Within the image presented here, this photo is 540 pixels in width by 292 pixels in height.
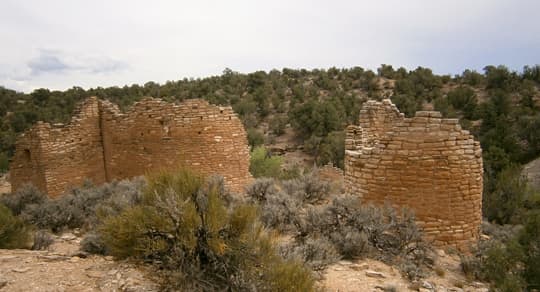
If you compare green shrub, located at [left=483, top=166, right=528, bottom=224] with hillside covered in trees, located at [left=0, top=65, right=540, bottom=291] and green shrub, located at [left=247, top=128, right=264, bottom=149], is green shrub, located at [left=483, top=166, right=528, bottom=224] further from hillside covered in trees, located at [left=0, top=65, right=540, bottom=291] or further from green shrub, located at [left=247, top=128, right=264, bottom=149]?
green shrub, located at [left=247, top=128, right=264, bottom=149]

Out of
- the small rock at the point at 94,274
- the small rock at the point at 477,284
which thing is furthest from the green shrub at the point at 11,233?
the small rock at the point at 477,284

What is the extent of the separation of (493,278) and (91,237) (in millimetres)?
5211

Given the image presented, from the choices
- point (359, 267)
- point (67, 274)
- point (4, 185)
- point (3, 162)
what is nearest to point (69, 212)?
point (67, 274)

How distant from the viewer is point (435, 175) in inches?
243

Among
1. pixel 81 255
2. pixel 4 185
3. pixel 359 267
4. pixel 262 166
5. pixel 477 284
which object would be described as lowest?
pixel 4 185

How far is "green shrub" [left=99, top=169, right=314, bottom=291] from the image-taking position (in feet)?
10.8

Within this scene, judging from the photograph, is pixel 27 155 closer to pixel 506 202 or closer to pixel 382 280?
pixel 382 280

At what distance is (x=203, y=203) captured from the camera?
153 inches

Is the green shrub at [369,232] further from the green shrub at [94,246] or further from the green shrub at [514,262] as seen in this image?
the green shrub at [94,246]

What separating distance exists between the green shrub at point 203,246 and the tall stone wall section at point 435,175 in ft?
10.8

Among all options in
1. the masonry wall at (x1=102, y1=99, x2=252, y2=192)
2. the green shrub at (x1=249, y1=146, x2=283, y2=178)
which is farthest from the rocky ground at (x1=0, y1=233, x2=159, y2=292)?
the green shrub at (x1=249, y1=146, x2=283, y2=178)

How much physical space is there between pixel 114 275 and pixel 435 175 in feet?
16.2

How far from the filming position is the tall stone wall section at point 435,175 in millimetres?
6176

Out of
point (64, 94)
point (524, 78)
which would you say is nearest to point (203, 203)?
point (64, 94)
